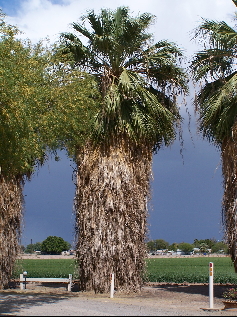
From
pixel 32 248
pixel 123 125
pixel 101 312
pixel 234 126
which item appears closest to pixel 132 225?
pixel 123 125

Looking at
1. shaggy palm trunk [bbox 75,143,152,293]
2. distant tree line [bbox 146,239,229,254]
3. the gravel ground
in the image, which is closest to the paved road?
the gravel ground

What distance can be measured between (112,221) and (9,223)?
14.9 ft

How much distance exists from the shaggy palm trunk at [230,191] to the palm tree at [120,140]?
2780mm

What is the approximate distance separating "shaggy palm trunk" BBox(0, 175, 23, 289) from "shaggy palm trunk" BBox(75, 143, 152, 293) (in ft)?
9.71

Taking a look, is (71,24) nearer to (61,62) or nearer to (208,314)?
(61,62)

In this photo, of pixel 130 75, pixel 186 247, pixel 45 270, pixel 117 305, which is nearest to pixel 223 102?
pixel 130 75

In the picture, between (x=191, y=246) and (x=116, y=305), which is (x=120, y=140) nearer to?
(x=116, y=305)

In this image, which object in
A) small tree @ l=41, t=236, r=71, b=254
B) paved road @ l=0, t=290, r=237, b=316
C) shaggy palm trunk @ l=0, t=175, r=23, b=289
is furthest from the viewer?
small tree @ l=41, t=236, r=71, b=254

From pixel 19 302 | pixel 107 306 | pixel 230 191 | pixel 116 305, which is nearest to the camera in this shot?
pixel 107 306

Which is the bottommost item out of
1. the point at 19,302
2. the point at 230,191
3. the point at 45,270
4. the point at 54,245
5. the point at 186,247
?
the point at 45,270

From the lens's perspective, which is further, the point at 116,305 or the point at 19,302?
the point at 19,302

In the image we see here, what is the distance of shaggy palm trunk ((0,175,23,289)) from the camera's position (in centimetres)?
1933

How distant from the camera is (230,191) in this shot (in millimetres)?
16234

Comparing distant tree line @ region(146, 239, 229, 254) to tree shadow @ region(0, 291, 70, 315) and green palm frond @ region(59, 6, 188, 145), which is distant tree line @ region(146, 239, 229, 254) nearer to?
green palm frond @ region(59, 6, 188, 145)
